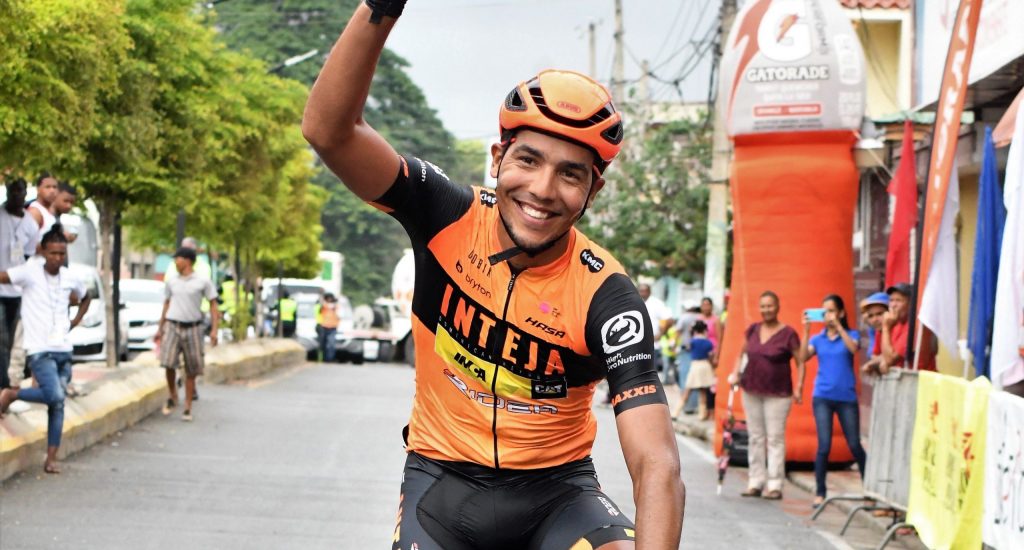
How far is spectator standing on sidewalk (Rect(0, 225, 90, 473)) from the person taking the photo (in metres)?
12.2

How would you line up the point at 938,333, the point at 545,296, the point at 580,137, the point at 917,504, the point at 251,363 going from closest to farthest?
1. the point at 580,137
2. the point at 545,296
3. the point at 917,504
4. the point at 938,333
5. the point at 251,363

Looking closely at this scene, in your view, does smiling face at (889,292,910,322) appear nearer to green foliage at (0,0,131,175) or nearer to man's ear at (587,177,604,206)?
green foliage at (0,0,131,175)

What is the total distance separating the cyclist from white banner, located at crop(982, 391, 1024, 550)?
16.3 ft

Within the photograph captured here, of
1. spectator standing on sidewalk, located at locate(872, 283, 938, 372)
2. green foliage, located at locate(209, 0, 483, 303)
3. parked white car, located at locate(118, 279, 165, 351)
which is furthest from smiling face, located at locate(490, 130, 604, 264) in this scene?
green foliage, located at locate(209, 0, 483, 303)

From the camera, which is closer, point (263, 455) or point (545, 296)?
point (545, 296)

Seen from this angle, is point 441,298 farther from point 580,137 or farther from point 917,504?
point 917,504

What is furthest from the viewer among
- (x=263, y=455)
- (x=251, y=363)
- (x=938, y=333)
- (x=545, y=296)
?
(x=251, y=363)

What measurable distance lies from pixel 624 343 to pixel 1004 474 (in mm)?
5736

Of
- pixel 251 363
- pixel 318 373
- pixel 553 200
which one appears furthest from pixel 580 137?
pixel 318 373

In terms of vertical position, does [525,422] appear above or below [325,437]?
above

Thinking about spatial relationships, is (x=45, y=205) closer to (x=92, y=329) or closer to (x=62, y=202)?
(x=62, y=202)

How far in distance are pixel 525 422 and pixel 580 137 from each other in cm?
82

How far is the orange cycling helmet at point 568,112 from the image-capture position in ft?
12.2

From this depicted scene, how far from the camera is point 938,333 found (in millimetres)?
12531
